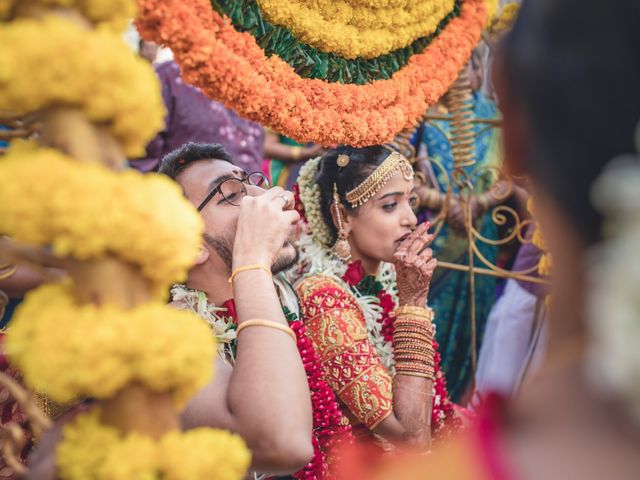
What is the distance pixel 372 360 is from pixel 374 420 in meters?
0.21

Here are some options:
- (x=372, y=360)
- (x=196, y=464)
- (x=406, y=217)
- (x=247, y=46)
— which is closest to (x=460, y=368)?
(x=406, y=217)

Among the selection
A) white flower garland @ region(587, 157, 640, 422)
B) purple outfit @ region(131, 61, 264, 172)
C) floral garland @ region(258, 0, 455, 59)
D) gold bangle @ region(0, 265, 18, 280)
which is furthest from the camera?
purple outfit @ region(131, 61, 264, 172)

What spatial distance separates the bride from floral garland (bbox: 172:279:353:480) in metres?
0.09

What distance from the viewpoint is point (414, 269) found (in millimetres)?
2785

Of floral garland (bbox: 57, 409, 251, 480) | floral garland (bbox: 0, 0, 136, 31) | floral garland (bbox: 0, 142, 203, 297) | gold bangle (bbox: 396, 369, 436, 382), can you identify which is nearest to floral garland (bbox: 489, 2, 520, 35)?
gold bangle (bbox: 396, 369, 436, 382)

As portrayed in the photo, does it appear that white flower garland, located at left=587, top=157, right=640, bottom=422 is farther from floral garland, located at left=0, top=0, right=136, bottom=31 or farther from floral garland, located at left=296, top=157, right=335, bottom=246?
floral garland, located at left=296, top=157, right=335, bottom=246

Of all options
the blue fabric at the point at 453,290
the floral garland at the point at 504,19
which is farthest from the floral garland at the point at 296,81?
the blue fabric at the point at 453,290

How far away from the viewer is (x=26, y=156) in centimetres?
110

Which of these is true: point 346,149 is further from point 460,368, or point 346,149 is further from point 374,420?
point 460,368

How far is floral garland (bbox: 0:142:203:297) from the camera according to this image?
1.06 m

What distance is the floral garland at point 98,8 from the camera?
3.68 ft

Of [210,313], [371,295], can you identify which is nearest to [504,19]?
[371,295]

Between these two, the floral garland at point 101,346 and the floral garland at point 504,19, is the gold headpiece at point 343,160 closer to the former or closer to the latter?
the floral garland at point 504,19

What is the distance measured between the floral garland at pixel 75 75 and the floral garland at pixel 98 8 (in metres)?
0.03
